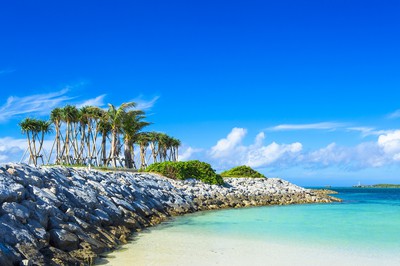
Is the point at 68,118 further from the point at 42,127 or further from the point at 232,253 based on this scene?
the point at 232,253

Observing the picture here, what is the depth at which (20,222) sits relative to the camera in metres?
10.6

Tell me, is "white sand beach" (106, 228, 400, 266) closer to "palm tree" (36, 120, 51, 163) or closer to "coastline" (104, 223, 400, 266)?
"coastline" (104, 223, 400, 266)

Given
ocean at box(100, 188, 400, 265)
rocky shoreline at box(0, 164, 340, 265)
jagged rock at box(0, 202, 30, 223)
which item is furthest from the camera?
ocean at box(100, 188, 400, 265)

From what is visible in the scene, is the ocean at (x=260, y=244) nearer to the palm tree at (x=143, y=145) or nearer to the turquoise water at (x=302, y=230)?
the turquoise water at (x=302, y=230)

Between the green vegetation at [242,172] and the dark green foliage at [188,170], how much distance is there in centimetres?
1650

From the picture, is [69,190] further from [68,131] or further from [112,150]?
[68,131]

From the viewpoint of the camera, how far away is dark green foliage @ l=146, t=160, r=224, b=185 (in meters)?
38.2

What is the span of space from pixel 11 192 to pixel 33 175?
3.18 m

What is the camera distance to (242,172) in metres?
57.5

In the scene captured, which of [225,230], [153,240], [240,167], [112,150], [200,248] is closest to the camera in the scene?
[200,248]

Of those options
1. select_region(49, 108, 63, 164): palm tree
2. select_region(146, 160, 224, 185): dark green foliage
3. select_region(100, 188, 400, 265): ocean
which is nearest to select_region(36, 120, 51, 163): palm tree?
select_region(49, 108, 63, 164): palm tree

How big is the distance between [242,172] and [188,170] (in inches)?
770

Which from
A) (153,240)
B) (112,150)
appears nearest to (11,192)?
(153,240)

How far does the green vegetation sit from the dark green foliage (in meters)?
16.5
